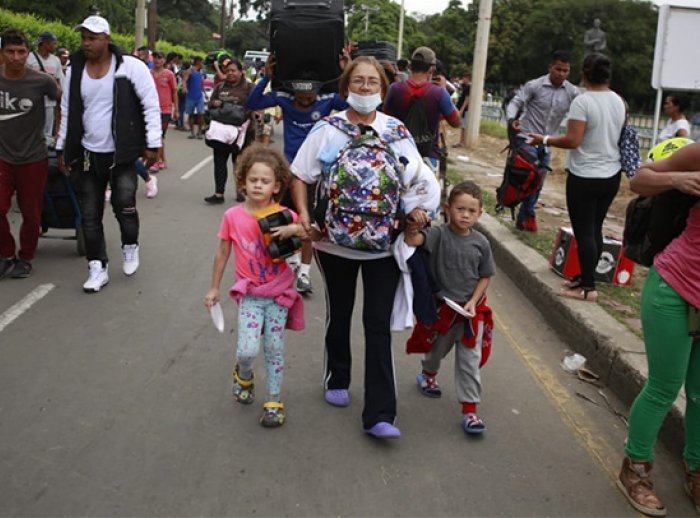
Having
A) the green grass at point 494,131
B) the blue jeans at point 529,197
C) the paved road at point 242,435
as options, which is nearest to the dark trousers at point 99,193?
the paved road at point 242,435

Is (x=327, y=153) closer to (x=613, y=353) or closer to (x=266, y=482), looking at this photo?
(x=266, y=482)

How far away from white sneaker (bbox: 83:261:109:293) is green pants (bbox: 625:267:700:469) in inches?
171

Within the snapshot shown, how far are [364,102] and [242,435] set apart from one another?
183 centimetres

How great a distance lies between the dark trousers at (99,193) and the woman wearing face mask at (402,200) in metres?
2.81

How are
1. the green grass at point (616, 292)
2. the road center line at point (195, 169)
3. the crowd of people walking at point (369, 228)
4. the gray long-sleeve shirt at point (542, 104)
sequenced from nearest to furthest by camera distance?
the crowd of people walking at point (369, 228), the green grass at point (616, 292), the gray long-sleeve shirt at point (542, 104), the road center line at point (195, 169)

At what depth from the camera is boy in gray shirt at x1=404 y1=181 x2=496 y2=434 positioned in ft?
13.5

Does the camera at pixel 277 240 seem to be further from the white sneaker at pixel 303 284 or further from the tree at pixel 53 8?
the tree at pixel 53 8

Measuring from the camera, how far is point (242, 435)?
12.9ft

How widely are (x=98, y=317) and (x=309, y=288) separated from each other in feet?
5.75

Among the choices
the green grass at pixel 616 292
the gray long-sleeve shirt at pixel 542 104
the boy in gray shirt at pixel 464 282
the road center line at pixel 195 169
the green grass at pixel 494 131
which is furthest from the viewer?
the green grass at pixel 494 131

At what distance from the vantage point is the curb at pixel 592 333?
180 inches

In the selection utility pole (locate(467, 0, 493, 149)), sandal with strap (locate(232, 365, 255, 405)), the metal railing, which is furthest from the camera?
the metal railing

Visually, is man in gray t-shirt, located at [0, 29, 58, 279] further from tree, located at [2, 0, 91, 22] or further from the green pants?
tree, located at [2, 0, 91, 22]

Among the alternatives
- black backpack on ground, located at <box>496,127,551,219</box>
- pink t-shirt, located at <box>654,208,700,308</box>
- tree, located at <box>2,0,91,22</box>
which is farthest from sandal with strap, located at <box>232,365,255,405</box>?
tree, located at <box>2,0,91,22</box>
